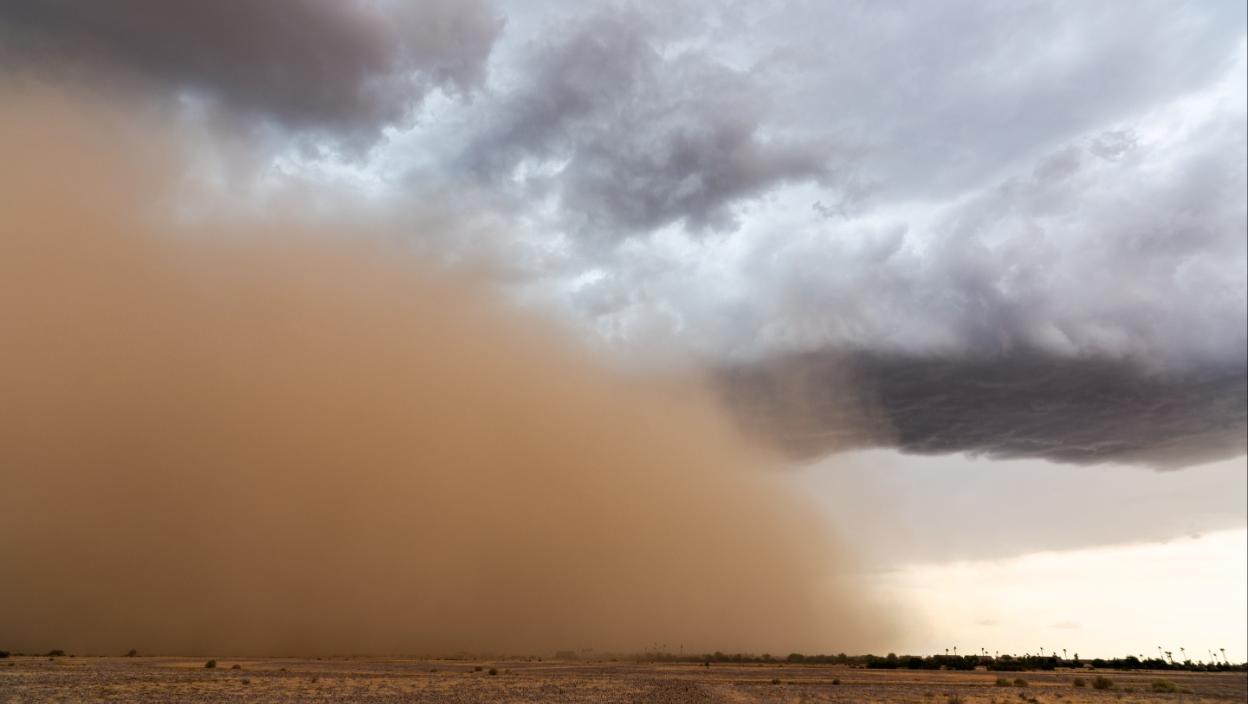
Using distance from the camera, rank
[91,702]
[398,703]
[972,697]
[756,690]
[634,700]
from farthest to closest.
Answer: [756,690], [972,697], [634,700], [398,703], [91,702]

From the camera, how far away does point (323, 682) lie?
6041 cm

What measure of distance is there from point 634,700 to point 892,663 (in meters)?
92.1

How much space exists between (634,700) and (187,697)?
28.2 metres

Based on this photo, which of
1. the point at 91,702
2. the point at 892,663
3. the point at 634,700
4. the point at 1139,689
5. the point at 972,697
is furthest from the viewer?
the point at 892,663

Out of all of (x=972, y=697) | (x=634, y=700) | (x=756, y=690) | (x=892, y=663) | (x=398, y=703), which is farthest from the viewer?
(x=892, y=663)

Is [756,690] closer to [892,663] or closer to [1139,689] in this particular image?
[1139,689]

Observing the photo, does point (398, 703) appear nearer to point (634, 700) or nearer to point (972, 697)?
point (634, 700)

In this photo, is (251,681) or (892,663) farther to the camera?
(892,663)

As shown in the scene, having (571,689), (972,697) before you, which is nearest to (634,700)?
(571,689)

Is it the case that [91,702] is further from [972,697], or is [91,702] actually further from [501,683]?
[972,697]

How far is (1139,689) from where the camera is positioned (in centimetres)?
7200

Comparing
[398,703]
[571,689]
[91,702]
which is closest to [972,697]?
[571,689]

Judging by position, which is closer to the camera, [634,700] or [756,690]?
[634,700]

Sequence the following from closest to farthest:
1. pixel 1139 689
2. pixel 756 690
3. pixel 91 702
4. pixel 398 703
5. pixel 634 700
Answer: pixel 91 702, pixel 398 703, pixel 634 700, pixel 756 690, pixel 1139 689
